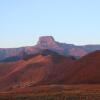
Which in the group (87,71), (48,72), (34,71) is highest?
(87,71)

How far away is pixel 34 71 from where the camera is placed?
12131 cm

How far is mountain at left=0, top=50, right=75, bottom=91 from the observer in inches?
4311

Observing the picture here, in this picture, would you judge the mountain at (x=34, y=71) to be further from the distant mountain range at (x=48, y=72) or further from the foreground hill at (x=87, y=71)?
the foreground hill at (x=87, y=71)

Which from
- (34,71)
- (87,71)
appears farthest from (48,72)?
(87,71)

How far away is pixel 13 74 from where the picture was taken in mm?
122125

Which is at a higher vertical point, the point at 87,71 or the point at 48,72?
the point at 87,71

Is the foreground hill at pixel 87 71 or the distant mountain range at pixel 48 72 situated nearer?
the foreground hill at pixel 87 71

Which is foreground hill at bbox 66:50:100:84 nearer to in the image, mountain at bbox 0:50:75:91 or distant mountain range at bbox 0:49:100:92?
distant mountain range at bbox 0:49:100:92

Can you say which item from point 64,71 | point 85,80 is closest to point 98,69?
point 85,80

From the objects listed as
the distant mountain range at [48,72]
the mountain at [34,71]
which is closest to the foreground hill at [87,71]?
the distant mountain range at [48,72]

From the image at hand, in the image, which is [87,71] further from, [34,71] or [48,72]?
[34,71]

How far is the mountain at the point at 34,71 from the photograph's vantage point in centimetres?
10950

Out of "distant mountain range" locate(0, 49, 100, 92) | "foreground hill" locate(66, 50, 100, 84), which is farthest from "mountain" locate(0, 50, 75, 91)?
"foreground hill" locate(66, 50, 100, 84)

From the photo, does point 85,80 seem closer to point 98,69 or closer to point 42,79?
point 98,69
